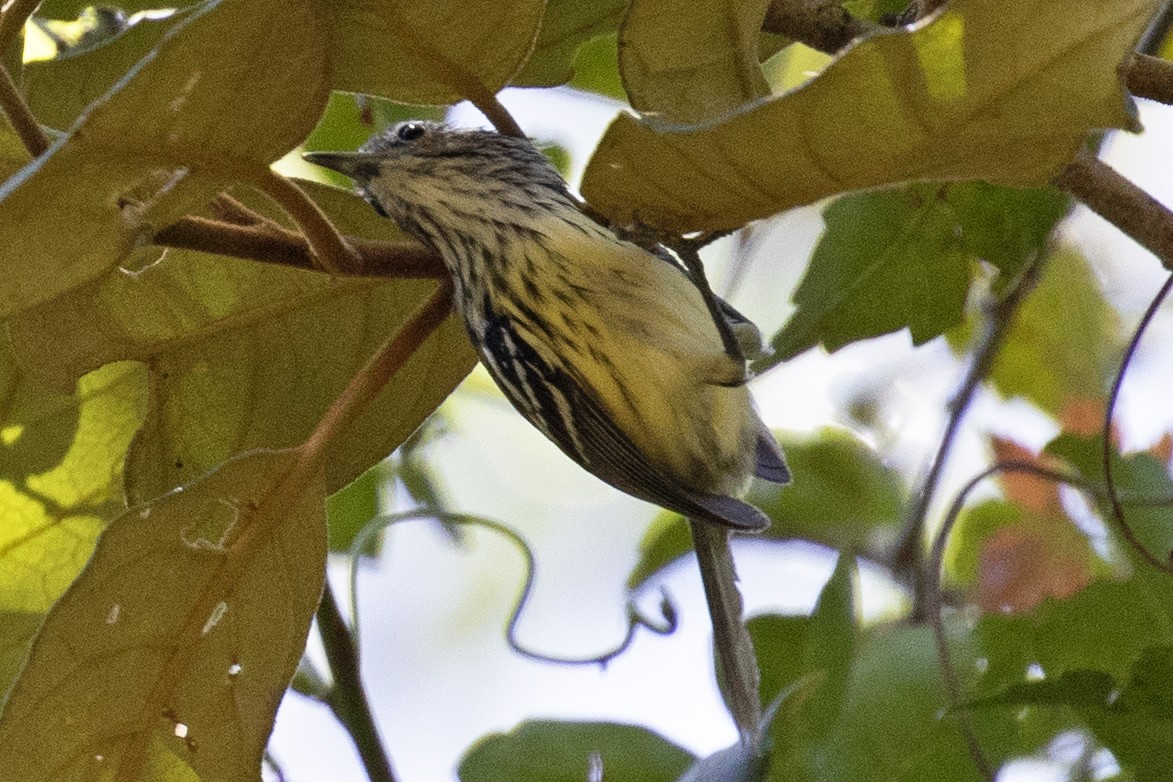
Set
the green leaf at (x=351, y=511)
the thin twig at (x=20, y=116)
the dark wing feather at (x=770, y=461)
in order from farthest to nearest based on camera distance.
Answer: the green leaf at (x=351, y=511) → the dark wing feather at (x=770, y=461) → the thin twig at (x=20, y=116)

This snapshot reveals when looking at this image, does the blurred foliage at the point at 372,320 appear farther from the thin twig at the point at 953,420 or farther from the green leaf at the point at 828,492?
the green leaf at the point at 828,492

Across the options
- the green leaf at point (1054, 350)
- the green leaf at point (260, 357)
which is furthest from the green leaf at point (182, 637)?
the green leaf at point (1054, 350)

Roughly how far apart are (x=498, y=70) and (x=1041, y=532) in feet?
5.60

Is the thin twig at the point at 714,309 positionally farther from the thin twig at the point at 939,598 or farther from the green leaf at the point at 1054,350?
the green leaf at the point at 1054,350

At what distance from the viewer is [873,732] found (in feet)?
6.64

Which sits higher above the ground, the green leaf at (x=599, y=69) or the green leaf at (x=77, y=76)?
Answer: the green leaf at (x=77, y=76)

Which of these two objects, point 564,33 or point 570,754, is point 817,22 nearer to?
point 564,33

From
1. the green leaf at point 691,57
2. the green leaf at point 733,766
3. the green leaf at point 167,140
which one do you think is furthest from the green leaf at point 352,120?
the green leaf at point 733,766

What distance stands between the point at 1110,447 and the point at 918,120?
926 millimetres

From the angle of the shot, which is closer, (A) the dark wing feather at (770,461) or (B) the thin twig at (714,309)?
(B) the thin twig at (714,309)

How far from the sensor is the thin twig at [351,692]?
222 centimetres

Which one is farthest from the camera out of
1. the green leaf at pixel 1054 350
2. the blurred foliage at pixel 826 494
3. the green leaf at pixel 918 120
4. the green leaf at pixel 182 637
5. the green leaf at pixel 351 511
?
the green leaf at pixel 1054 350

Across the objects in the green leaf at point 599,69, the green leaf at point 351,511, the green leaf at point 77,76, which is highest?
the green leaf at point 77,76

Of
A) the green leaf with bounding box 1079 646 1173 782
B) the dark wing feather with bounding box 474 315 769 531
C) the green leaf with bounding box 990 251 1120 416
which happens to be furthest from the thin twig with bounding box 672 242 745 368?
the green leaf with bounding box 990 251 1120 416
